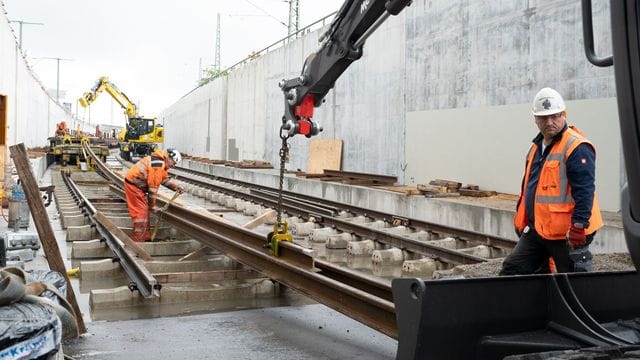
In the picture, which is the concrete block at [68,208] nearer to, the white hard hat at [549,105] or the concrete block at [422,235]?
the concrete block at [422,235]

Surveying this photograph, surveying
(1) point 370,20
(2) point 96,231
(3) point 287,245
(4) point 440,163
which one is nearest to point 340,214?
(4) point 440,163

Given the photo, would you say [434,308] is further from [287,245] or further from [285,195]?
[285,195]

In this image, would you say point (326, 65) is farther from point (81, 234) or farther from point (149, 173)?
point (81, 234)

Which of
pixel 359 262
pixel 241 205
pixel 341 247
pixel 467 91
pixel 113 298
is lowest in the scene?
pixel 113 298

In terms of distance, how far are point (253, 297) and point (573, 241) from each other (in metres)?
3.94

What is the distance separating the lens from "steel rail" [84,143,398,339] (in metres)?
4.87

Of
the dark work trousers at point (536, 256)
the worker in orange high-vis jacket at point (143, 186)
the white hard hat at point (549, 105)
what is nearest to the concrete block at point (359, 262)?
the worker in orange high-vis jacket at point (143, 186)

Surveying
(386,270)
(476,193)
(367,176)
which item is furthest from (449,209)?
(367,176)

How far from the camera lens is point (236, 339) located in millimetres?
5539

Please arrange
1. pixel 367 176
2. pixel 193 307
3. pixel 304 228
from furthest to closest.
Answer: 1. pixel 367 176
2. pixel 304 228
3. pixel 193 307

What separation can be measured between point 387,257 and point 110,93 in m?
32.3

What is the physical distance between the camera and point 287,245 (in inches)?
262

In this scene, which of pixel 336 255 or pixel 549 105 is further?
pixel 336 255

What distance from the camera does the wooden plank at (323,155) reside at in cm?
2286
